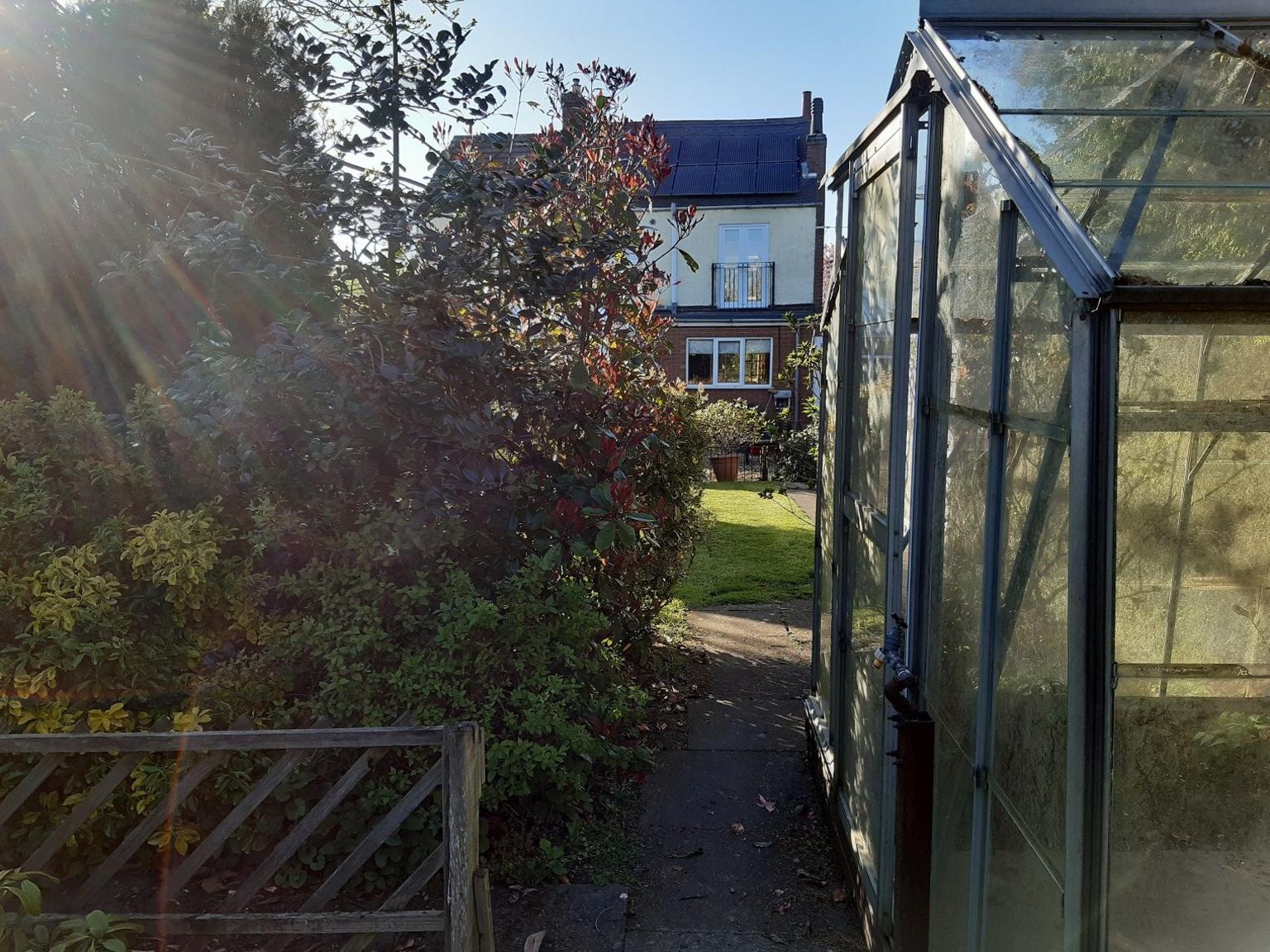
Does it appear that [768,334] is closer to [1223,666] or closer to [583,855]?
[583,855]

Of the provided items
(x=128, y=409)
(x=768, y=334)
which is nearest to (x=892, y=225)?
(x=128, y=409)

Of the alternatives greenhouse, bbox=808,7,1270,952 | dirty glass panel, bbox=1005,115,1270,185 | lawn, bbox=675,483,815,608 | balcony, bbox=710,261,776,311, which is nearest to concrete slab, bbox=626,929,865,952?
greenhouse, bbox=808,7,1270,952

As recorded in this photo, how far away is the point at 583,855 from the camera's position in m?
4.36

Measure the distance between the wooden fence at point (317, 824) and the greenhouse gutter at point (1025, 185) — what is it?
2.18 metres

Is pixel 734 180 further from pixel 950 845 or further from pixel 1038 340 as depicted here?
pixel 1038 340

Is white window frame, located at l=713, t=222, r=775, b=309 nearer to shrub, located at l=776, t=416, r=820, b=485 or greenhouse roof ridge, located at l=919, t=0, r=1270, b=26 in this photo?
shrub, located at l=776, t=416, r=820, b=485

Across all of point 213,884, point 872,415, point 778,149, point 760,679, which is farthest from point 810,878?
point 778,149

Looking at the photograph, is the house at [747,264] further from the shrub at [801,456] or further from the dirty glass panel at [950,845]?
the dirty glass panel at [950,845]

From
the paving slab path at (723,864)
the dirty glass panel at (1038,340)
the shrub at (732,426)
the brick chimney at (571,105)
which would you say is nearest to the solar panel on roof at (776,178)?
the shrub at (732,426)

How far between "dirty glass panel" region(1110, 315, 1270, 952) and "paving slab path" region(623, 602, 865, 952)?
2.24 m

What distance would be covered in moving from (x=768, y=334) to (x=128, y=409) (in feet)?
69.3

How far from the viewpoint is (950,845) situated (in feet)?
9.20

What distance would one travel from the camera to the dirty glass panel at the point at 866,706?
369 centimetres

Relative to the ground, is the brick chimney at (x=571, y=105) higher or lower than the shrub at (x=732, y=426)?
higher
